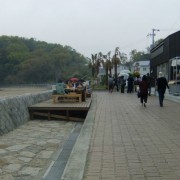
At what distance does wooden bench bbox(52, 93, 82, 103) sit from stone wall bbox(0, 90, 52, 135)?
5.73ft

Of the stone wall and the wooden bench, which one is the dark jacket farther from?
the stone wall

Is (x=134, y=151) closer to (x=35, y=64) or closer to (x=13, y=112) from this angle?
(x=13, y=112)

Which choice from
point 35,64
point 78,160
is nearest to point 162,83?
point 78,160

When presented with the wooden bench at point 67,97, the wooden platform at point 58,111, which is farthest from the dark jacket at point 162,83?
the wooden bench at point 67,97

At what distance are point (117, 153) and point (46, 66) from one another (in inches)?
4200

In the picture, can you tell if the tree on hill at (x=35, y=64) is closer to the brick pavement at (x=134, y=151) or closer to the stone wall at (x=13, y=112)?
the stone wall at (x=13, y=112)

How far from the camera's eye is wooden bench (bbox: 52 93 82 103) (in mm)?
20516

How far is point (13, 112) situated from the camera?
49.0 feet

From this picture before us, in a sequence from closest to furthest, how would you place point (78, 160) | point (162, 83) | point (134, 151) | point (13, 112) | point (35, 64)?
point (78, 160) < point (134, 151) < point (13, 112) < point (162, 83) < point (35, 64)

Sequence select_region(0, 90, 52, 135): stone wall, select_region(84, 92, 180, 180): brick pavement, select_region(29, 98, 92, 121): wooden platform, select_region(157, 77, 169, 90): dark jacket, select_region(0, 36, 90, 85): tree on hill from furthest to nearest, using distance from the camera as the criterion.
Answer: select_region(0, 36, 90, 85): tree on hill → select_region(157, 77, 169, 90): dark jacket → select_region(29, 98, 92, 121): wooden platform → select_region(0, 90, 52, 135): stone wall → select_region(84, 92, 180, 180): brick pavement

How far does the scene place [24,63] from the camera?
11250cm

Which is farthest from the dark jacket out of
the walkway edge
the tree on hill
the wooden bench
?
the tree on hill

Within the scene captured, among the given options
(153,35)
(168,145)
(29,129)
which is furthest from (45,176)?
(153,35)

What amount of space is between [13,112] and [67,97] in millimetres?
Result: 6200
